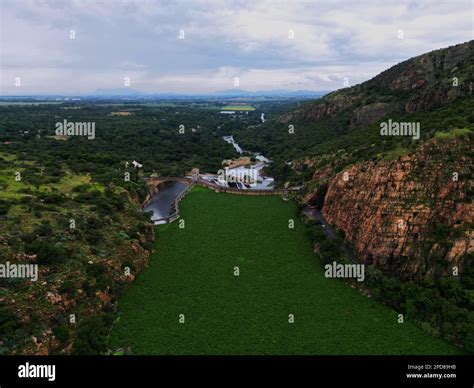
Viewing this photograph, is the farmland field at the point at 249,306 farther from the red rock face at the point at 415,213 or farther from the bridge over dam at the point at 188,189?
the bridge over dam at the point at 188,189

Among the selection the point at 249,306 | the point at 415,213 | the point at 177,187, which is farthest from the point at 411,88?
the point at 249,306

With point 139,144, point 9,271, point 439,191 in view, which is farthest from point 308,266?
point 139,144

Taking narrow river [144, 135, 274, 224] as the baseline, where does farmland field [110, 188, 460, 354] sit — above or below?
below

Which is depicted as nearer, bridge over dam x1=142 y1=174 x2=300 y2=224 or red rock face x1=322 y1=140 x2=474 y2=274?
red rock face x1=322 y1=140 x2=474 y2=274

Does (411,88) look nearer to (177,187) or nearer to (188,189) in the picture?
(188,189)

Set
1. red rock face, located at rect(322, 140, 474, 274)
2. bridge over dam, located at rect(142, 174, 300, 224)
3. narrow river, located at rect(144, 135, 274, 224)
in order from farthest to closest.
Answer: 1. narrow river, located at rect(144, 135, 274, 224)
2. bridge over dam, located at rect(142, 174, 300, 224)
3. red rock face, located at rect(322, 140, 474, 274)

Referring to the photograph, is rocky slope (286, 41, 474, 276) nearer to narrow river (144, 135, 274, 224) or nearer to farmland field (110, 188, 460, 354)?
farmland field (110, 188, 460, 354)

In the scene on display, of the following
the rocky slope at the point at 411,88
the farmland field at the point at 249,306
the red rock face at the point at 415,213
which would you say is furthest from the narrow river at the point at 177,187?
the red rock face at the point at 415,213

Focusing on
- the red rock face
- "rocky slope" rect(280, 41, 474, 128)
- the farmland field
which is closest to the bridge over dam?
the farmland field
